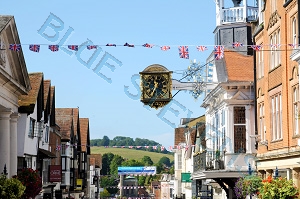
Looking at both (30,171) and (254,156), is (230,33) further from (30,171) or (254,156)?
(30,171)

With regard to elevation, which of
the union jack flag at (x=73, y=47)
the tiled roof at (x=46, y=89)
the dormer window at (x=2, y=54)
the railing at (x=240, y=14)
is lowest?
the union jack flag at (x=73, y=47)

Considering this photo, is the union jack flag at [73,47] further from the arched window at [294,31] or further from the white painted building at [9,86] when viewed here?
the arched window at [294,31]

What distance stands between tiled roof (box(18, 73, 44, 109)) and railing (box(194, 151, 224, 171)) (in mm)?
11409

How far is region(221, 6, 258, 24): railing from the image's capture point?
42.0 m

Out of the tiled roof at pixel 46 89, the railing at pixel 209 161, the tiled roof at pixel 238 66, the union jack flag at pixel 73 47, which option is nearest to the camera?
the union jack flag at pixel 73 47

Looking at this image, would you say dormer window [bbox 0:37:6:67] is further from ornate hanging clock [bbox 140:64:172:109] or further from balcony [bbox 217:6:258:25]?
balcony [bbox 217:6:258:25]

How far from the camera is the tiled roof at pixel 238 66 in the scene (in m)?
36.2

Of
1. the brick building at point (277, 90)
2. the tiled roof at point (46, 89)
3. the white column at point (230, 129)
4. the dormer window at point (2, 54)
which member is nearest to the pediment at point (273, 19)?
the brick building at point (277, 90)

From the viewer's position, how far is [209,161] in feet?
129

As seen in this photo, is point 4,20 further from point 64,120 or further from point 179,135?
point 179,135

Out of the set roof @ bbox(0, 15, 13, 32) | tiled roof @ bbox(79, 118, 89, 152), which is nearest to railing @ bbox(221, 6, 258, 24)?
roof @ bbox(0, 15, 13, 32)

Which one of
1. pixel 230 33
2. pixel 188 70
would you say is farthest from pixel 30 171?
pixel 230 33

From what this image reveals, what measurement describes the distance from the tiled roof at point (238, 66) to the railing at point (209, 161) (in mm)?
4338

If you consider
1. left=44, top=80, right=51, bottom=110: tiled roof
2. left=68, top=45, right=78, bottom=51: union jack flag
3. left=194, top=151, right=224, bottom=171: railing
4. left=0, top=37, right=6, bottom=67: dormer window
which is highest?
left=44, top=80, right=51, bottom=110: tiled roof
